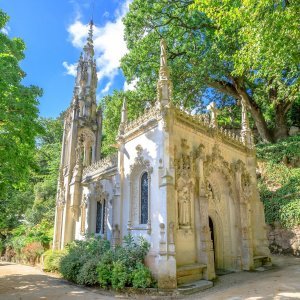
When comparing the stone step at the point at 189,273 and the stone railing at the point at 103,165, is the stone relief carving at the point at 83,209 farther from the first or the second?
the stone step at the point at 189,273

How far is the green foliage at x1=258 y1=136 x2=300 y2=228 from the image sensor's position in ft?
59.8

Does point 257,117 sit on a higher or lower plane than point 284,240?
higher

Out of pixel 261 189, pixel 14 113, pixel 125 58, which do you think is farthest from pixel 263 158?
pixel 14 113

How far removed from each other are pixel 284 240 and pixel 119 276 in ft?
42.8

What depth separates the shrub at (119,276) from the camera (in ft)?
34.3

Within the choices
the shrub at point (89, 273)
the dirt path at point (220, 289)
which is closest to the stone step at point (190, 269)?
the dirt path at point (220, 289)

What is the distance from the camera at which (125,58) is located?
85.8ft

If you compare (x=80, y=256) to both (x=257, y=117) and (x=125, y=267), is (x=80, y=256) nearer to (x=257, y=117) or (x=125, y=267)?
(x=125, y=267)

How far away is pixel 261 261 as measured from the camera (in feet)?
51.5

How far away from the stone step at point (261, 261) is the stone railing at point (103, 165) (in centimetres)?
989

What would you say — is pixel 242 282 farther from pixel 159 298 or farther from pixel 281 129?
pixel 281 129

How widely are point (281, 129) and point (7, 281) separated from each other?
83.9 feet

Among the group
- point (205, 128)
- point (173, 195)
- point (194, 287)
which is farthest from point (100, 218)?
point (205, 128)

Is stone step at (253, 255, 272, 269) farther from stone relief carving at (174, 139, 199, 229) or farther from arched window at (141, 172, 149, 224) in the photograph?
arched window at (141, 172, 149, 224)
